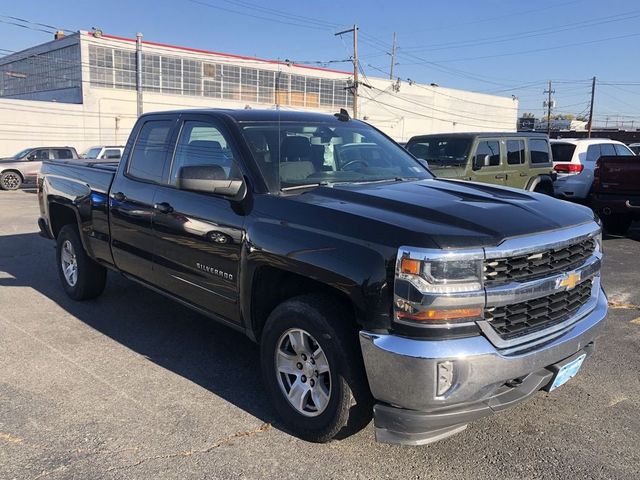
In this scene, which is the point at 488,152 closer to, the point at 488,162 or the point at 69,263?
the point at 488,162

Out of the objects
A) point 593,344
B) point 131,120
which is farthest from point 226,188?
point 131,120

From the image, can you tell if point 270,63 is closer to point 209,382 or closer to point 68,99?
point 68,99

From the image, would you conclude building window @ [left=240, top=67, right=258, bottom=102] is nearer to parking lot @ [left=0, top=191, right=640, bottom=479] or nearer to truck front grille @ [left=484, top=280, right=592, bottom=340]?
parking lot @ [left=0, top=191, right=640, bottom=479]

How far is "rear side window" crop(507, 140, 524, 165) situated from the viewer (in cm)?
1130

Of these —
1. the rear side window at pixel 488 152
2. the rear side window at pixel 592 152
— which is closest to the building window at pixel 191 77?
the rear side window at pixel 592 152

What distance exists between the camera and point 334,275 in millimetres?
3035

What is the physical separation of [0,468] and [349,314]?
2074mm

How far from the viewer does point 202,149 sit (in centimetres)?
436

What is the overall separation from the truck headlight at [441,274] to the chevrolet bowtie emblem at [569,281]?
2.06ft

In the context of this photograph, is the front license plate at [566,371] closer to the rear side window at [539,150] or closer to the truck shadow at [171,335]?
the truck shadow at [171,335]

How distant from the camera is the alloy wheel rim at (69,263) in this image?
6.17 metres

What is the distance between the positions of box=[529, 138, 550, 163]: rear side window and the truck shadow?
8.63 metres

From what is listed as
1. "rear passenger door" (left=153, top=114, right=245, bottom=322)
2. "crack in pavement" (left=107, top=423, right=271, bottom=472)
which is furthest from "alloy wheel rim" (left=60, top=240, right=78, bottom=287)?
"crack in pavement" (left=107, top=423, right=271, bottom=472)

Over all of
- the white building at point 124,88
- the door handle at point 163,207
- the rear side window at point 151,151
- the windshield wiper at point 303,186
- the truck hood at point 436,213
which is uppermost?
the white building at point 124,88
